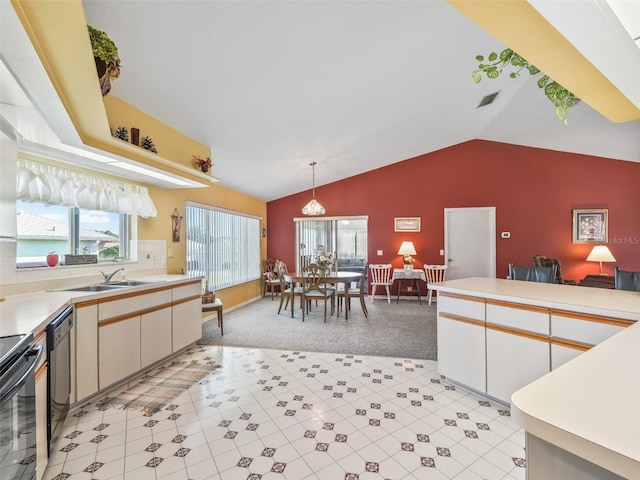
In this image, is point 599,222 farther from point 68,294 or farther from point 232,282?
point 68,294

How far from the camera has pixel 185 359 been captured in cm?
311

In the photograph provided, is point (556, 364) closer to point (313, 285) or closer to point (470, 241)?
point (313, 285)

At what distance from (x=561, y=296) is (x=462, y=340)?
780 millimetres

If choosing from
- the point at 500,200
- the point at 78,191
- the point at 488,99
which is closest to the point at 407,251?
the point at 500,200

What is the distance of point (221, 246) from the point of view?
5.18 meters

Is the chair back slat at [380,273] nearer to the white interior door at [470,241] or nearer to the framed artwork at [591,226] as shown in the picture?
the white interior door at [470,241]

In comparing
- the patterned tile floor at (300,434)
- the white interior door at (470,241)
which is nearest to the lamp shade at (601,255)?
the white interior door at (470,241)

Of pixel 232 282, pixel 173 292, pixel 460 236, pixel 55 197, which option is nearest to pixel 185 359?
pixel 173 292

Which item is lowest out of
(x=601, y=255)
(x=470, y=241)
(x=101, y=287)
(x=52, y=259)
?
(x=101, y=287)

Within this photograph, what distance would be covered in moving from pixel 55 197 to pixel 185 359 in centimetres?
193

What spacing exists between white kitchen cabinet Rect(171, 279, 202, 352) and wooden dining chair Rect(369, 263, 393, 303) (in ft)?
12.4

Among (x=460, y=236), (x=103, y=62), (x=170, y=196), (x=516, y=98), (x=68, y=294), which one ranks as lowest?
(x=68, y=294)

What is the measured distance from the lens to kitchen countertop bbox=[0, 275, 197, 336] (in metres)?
1.43

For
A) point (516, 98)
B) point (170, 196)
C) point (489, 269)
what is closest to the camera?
point (170, 196)
